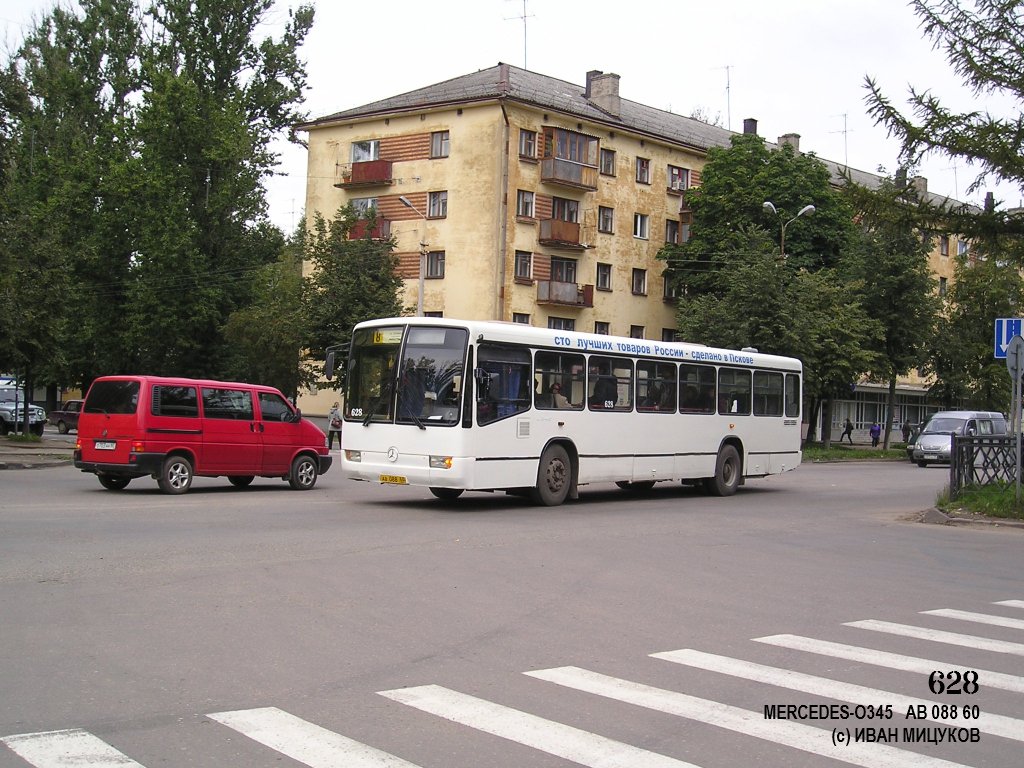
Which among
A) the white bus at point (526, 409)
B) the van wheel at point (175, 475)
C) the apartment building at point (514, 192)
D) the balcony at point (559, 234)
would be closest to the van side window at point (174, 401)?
the van wheel at point (175, 475)

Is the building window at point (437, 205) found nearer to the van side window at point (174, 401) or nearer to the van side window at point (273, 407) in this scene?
the van side window at point (273, 407)

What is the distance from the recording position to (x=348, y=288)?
4247cm

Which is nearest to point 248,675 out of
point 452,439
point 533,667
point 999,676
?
point 533,667

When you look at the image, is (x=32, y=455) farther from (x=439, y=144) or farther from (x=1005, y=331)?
(x=439, y=144)

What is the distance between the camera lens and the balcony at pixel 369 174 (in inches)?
2087

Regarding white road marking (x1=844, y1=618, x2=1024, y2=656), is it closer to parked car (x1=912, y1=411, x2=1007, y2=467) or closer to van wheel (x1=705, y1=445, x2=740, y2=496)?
van wheel (x1=705, y1=445, x2=740, y2=496)

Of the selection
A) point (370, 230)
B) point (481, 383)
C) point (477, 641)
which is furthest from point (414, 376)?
point (370, 230)

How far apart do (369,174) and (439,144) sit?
395 cm

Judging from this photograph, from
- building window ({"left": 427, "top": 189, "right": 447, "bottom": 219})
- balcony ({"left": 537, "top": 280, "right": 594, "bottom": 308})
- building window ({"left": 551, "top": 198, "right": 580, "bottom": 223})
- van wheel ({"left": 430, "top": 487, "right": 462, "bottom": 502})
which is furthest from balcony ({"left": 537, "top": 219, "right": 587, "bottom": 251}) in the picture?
van wheel ({"left": 430, "top": 487, "right": 462, "bottom": 502})

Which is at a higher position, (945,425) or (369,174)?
(369,174)

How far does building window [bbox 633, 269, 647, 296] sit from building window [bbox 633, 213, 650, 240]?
1837mm

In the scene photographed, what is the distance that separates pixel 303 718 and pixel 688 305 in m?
46.3

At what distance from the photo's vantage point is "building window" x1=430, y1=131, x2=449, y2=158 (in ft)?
170

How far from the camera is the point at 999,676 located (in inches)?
272
